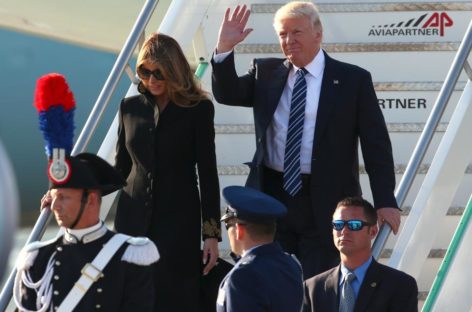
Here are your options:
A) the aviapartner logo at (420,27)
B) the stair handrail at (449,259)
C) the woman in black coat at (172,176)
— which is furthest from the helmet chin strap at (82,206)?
the aviapartner logo at (420,27)

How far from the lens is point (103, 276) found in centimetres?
282

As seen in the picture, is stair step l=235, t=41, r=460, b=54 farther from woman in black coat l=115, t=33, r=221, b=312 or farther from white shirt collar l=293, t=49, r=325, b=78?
woman in black coat l=115, t=33, r=221, b=312

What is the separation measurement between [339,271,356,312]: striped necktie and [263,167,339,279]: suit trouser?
23cm

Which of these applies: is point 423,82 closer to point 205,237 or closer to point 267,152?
point 267,152

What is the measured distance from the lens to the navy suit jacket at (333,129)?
3.68m

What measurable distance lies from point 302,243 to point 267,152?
364 millimetres

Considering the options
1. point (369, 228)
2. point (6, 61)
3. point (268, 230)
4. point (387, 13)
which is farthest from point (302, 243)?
point (6, 61)

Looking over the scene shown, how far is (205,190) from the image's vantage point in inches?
144

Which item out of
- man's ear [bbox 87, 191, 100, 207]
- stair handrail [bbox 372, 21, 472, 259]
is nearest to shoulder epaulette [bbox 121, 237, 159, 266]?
man's ear [bbox 87, 191, 100, 207]

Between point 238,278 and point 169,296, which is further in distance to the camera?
point 169,296

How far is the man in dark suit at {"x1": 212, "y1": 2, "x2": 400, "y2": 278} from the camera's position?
368 centimetres

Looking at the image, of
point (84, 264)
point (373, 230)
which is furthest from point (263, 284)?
point (373, 230)

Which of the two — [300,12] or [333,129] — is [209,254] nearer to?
[333,129]

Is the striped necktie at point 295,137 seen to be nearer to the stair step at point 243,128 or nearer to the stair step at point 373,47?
the stair step at point 243,128
